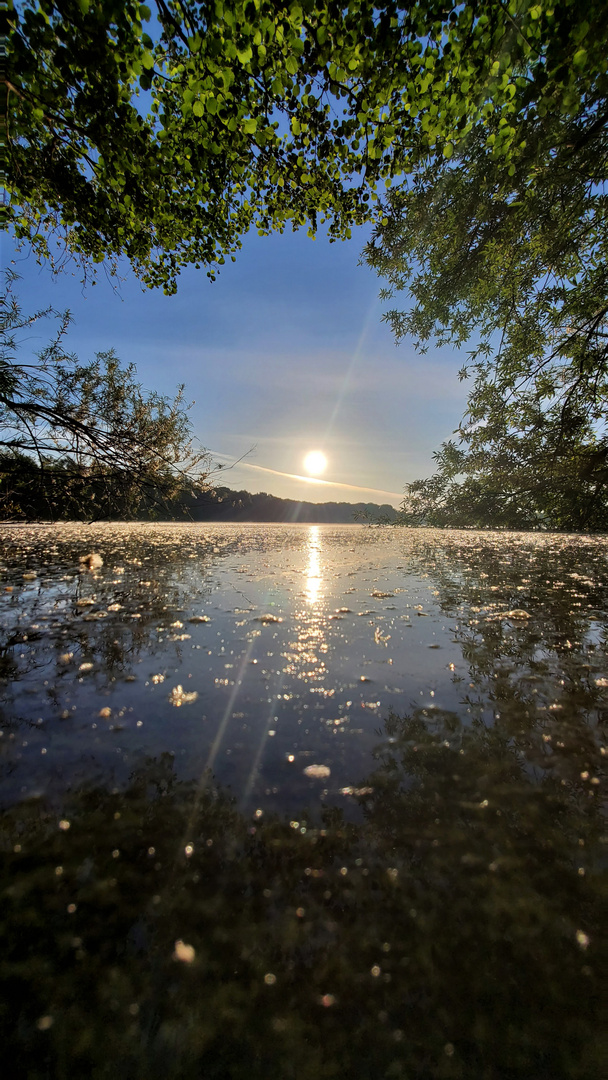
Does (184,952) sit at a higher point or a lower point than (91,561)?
lower

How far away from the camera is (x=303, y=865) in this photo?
4.55ft

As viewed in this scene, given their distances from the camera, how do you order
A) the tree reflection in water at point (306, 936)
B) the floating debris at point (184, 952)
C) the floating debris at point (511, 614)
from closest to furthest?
the tree reflection in water at point (306, 936) < the floating debris at point (184, 952) < the floating debris at point (511, 614)

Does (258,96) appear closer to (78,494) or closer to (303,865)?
(78,494)

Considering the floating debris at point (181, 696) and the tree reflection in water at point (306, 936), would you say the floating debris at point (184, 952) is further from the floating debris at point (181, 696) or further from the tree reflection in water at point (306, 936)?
the floating debris at point (181, 696)

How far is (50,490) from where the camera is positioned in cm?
593

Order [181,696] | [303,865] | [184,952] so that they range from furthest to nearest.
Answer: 1. [181,696]
2. [303,865]
3. [184,952]

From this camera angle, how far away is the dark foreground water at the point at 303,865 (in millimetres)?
913

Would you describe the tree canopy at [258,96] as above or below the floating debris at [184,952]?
above

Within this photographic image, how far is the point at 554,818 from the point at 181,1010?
4.90ft

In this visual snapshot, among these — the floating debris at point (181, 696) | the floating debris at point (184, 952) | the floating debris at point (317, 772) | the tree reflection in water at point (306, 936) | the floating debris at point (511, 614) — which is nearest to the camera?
the tree reflection in water at point (306, 936)

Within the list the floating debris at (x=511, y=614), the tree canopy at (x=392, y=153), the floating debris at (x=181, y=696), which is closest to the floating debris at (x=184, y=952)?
the floating debris at (x=181, y=696)

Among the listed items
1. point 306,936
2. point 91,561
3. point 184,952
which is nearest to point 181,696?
point 184,952

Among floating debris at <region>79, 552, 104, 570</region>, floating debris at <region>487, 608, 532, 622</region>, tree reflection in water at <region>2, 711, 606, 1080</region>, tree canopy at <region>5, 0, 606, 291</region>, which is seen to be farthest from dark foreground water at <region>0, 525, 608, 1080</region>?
tree canopy at <region>5, 0, 606, 291</region>

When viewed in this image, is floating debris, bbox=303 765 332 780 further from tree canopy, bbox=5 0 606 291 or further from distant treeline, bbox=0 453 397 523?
tree canopy, bbox=5 0 606 291
